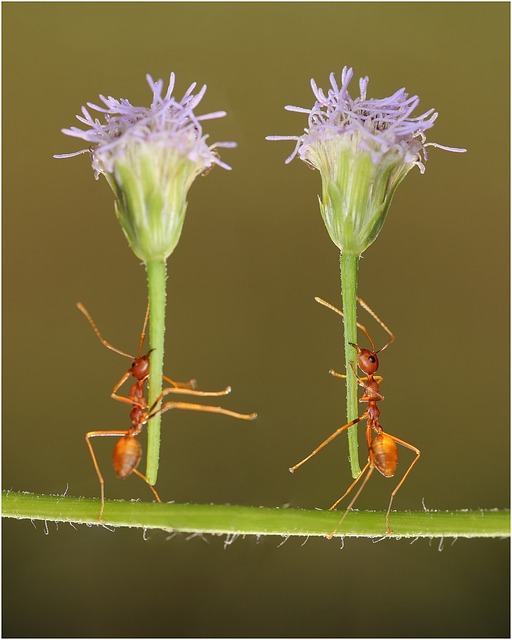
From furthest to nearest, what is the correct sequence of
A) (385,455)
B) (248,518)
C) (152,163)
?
(385,455) < (152,163) < (248,518)

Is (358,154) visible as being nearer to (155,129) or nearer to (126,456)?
(155,129)

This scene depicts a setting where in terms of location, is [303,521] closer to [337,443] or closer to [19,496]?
[19,496]

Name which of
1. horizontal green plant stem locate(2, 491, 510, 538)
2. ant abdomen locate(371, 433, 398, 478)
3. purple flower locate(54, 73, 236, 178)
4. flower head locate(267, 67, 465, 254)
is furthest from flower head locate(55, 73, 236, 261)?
ant abdomen locate(371, 433, 398, 478)

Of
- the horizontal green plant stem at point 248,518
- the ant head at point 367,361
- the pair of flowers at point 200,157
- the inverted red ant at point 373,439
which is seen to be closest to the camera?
the horizontal green plant stem at point 248,518

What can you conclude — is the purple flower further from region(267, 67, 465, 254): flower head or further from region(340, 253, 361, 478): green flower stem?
region(340, 253, 361, 478): green flower stem

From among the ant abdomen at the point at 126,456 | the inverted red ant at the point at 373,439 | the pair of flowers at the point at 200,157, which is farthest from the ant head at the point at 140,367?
the inverted red ant at the point at 373,439

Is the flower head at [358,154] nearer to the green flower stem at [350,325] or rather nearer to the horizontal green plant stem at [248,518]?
the green flower stem at [350,325]

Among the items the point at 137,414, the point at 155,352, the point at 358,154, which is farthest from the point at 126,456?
the point at 358,154
